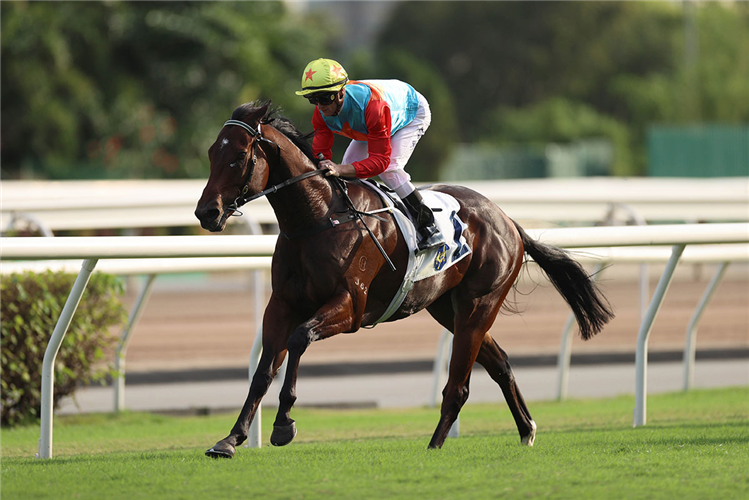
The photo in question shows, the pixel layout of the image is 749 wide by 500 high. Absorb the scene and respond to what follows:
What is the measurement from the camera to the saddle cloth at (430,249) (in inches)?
181

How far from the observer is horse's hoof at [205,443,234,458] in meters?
4.01

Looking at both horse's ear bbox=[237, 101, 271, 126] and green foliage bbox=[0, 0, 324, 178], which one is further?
green foliage bbox=[0, 0, 324, 178]

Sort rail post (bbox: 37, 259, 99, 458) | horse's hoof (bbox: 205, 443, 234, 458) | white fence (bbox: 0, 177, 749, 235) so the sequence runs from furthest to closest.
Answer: white fence (bbox: 0, 177, 749, 235)
rail post (bbox: 37, 259, 99, 458)
horse's hoof (bbox: 205, 443, 234, 458)

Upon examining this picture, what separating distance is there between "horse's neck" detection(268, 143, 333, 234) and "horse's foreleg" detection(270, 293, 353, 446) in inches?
12.9

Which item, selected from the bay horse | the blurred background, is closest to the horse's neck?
the bay horse

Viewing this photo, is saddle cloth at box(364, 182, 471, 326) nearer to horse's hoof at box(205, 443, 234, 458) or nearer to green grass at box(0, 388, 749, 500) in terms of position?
green grass at box(0, 388, 749, 500)

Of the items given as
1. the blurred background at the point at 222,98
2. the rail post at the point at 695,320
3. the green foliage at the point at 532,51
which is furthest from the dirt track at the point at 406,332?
the green foliage at the point at 532,51

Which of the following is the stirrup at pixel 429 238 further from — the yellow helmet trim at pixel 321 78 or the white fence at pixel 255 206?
the white fence at pixel 255 206

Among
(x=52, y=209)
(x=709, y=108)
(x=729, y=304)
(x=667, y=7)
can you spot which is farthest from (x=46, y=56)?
(x=667, y=7)

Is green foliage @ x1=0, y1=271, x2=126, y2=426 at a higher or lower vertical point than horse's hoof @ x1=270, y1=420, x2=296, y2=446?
lower

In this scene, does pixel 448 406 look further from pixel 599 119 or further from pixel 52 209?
pixel 599 119

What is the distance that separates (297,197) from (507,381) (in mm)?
1347

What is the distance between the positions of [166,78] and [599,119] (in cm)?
2114

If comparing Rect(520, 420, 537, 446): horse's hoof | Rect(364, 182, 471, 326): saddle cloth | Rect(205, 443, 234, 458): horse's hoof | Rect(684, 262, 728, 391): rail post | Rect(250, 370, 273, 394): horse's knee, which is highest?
Rect(364, 182, 471, 326): saddle cloth
